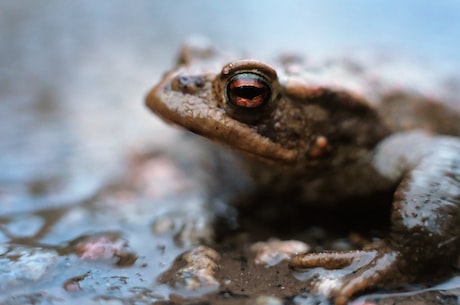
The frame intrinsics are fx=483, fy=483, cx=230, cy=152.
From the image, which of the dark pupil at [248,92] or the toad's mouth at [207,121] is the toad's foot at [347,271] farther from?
the dark pupil at [248,92]

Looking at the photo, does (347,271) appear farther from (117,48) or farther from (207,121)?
(117,48)

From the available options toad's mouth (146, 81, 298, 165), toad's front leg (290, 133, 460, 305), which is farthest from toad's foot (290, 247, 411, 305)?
toad's mouth (146, 81, 298, 165)

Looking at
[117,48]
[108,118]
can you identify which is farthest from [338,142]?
[117,48]

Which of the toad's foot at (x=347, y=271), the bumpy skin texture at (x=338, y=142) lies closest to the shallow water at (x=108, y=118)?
the toad's foot at (x=347, y=271)

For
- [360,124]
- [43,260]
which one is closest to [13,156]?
[43,260]

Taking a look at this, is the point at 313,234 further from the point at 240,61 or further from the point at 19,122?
the point at 19,122

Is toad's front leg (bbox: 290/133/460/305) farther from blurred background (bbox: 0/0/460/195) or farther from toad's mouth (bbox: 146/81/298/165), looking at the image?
blurred background (bbox: 0/0/460/195)

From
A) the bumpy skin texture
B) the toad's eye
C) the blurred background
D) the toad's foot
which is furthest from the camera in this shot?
the blurred background
